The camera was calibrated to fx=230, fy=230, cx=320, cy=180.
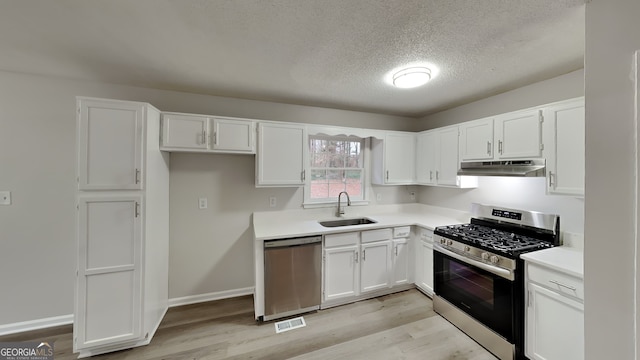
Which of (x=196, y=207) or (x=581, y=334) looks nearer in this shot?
(x=581, y=334)

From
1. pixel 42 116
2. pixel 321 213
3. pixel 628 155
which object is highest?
pixel 42 116

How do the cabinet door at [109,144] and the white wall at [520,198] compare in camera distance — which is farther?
the white wall at [520,198]

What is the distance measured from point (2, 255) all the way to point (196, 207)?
1.69 m

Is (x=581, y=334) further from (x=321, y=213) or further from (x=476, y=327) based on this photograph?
(x=321, y=213)

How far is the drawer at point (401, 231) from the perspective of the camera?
2951 millimetres

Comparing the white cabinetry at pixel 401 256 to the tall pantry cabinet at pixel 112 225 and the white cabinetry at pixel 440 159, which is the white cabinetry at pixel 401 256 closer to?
the white cabinetry at pixel 440 159

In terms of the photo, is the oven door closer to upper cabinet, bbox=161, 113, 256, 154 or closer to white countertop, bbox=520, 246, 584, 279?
white countertop, bbox=520, 246, 584, 279

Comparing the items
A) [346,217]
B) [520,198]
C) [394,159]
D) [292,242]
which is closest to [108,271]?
[292,242]

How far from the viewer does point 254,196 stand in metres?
2.98

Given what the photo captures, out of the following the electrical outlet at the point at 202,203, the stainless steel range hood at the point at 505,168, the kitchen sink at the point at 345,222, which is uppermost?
the stainless steel range hood at the point at 505,168

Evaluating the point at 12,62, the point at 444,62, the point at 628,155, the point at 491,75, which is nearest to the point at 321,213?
the point at 444,62

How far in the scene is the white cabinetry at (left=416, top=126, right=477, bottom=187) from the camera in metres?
2.88

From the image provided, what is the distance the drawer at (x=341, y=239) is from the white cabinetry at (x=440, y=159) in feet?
4.59

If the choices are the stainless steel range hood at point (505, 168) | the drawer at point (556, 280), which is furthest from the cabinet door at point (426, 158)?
the drawer at point (556, 280)
